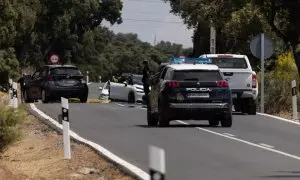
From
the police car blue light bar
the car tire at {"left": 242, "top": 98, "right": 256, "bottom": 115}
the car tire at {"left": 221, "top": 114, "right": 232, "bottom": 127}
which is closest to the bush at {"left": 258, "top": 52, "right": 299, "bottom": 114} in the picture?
the car tire at {"left": 242, "top": 98, "right": 256, "bottom": 115}

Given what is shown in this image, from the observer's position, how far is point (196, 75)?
20766 mm

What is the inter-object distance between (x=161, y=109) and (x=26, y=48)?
52985 mm

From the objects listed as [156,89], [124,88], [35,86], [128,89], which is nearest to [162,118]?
[156,89]

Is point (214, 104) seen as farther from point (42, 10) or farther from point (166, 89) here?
point (42, 10)

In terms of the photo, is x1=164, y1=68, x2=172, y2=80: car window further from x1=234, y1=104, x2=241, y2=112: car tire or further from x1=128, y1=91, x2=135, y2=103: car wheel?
x1=128, y1=91, x2=135, y2=103: car wheel

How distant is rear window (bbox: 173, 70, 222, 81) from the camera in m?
20.7

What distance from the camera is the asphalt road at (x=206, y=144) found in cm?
1238

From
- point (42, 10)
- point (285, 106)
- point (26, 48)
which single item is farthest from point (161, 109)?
point (26, 48)

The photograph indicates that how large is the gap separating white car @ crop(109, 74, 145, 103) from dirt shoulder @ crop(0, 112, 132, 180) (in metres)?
16.9

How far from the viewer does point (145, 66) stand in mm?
29578

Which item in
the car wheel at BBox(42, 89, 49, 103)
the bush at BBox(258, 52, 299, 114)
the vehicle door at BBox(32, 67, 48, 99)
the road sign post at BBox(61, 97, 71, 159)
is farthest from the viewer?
the vehicle door at BBox(32, 67, 48, 99)

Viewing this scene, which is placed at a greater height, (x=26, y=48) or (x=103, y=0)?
(x=103, y=0)

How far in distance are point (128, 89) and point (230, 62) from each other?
11.2 m

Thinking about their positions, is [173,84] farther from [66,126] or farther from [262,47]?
[262,47]
